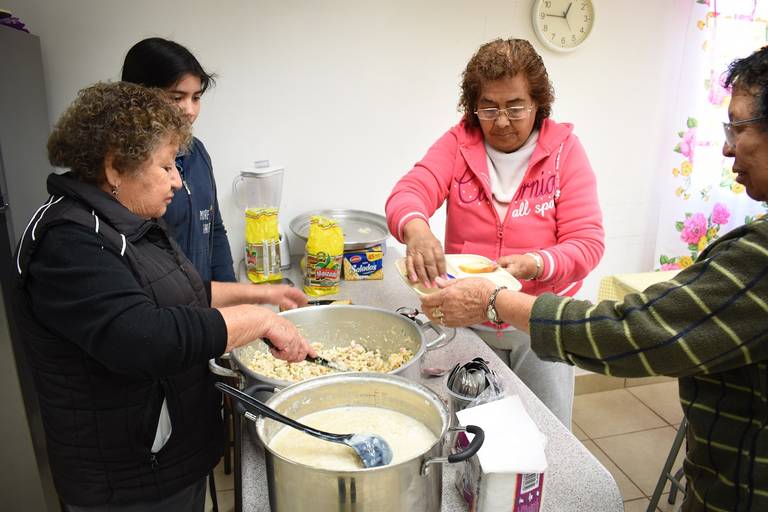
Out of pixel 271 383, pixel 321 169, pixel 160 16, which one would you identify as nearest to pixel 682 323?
pixel 271 383

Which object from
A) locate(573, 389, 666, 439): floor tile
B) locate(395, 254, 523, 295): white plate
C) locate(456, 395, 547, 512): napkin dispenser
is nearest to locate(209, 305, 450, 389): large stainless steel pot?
locate(395, 254, 523, 295): white plate

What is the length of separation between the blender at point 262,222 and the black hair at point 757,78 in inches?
69.3

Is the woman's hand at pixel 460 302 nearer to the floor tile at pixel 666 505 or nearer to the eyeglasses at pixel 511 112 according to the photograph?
the eyeglasses at pixel 511 112

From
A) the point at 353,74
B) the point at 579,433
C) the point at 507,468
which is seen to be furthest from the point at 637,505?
the point at 353,74

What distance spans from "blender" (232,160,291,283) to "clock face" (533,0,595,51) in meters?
1.51

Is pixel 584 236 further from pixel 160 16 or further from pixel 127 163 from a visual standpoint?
pixel 160 16

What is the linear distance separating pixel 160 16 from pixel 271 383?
6.36ft

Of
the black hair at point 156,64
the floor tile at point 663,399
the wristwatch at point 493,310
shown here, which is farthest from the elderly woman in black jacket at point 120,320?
the floor tile at point 663,399

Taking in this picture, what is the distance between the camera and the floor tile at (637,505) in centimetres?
236

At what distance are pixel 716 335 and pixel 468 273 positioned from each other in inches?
30.0

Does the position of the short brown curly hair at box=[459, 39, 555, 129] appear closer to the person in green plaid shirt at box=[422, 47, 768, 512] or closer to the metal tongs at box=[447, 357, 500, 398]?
the person in green plaid shirt at box=[422, 47, 768, 512]

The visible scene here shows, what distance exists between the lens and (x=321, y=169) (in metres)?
2.68

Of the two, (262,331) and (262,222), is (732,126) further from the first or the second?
(262,222)

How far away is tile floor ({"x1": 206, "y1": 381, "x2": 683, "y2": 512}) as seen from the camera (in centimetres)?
246
